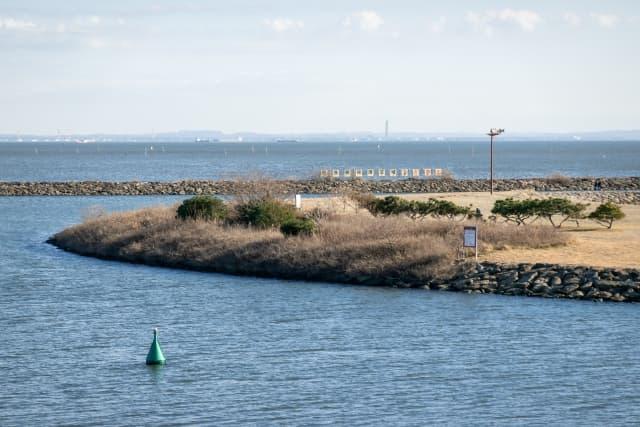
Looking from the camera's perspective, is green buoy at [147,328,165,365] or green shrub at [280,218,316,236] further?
green shrub at [280,218,316,236]

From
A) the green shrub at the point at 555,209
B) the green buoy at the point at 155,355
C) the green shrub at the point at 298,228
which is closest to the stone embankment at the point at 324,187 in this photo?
the green shrub at the point at 555,209

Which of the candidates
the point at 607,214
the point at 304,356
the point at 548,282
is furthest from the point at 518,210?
the point at 304,356

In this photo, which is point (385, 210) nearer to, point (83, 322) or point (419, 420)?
point (83, 322)

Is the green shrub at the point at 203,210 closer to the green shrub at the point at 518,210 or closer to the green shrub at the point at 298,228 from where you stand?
the green shrub at the point at 298,228

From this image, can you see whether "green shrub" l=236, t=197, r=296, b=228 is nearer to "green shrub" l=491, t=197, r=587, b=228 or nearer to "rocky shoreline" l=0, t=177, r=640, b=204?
"green shrub" l=491, t=197, r=587, b=228

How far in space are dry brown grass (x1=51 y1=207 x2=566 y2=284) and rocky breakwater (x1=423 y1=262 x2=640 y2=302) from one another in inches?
43.8

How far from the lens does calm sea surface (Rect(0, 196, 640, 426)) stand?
23.6 meters

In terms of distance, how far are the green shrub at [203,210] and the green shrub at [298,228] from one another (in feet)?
19.5

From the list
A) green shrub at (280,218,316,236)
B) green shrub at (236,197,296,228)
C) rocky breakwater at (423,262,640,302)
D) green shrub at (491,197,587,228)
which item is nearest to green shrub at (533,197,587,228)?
green shrub at (491,197,587,228)

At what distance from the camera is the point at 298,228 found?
146 feet

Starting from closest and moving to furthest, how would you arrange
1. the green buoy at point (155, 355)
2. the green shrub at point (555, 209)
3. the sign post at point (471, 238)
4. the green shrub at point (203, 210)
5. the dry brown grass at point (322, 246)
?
the green buoy at point (155, 355), the dry brown grass at point (322, 246), the sign post at point (471, 238), the green shrub at point (203, 210), the green shrub at point (555, 209)

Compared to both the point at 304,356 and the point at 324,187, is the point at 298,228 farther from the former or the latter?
the point at 324,187

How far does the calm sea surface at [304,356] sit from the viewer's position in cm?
2358

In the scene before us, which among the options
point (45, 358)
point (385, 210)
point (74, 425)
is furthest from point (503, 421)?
point (385, 210)
